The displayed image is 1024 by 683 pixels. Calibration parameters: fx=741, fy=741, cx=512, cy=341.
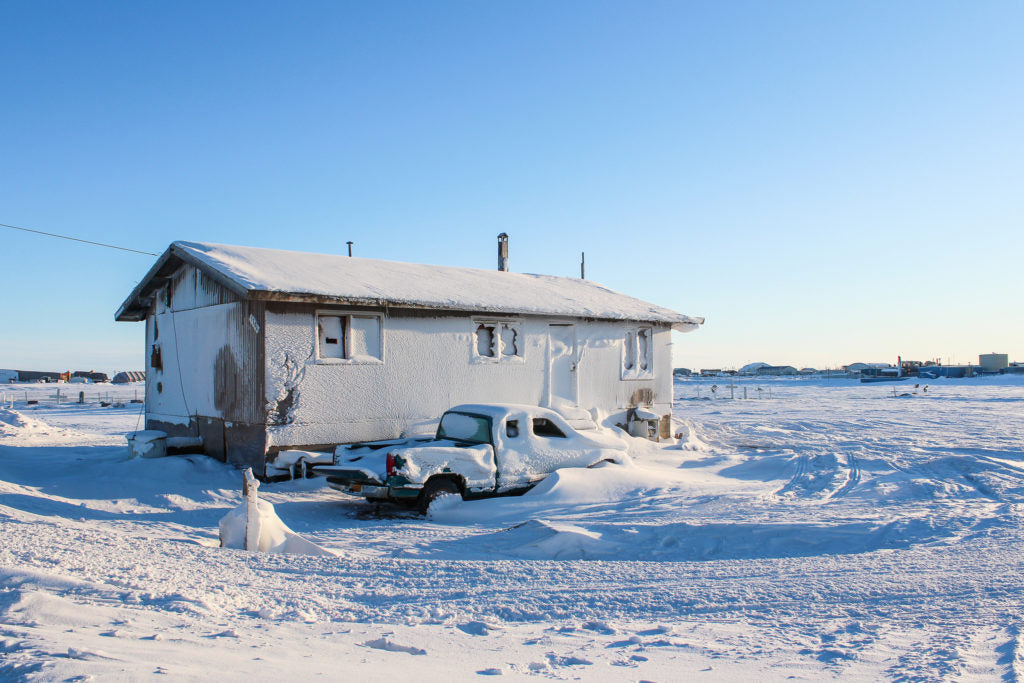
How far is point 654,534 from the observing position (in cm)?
796

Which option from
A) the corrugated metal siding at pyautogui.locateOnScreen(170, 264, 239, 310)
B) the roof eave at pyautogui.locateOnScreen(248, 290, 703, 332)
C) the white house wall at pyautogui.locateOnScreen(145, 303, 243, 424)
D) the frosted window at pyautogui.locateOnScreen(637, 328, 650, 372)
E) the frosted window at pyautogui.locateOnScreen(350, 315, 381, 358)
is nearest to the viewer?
the roof eave at pyautogui.locateOnScreen(248, 290, 703, 332)

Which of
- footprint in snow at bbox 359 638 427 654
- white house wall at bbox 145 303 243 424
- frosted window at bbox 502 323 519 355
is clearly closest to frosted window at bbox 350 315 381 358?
white house wall at bbox 145 303 243 424

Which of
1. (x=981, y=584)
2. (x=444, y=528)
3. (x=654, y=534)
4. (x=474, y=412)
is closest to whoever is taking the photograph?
(x=981, y=584)

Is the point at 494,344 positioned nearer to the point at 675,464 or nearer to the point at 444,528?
the point at 675,464

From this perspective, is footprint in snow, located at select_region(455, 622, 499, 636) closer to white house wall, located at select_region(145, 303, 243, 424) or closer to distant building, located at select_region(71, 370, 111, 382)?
white house wall, located at select_region(145, 303, 243, 424)

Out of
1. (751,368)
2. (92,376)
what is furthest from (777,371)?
(92,376)

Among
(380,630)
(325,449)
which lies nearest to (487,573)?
(380,630)

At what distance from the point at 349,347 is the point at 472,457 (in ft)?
14.0

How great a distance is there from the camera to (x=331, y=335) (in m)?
13.1

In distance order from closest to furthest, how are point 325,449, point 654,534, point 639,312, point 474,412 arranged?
1. point 654,534
2. point 474,412
3. point 325,449
4. point 639,312

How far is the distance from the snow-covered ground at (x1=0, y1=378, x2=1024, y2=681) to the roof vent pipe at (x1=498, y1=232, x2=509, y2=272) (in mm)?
10143

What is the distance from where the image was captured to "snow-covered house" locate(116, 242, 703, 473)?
40.7 ft

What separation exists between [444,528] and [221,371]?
261 inches

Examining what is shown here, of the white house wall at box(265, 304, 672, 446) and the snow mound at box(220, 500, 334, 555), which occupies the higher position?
the white house wall at box(265, 304, 672, 446)
